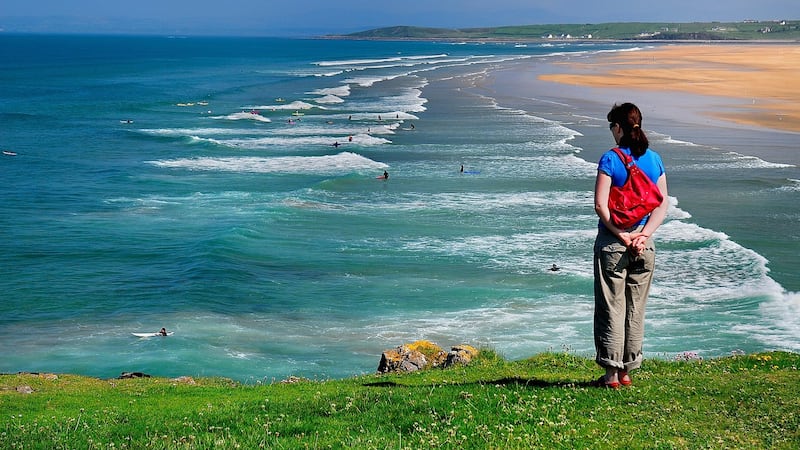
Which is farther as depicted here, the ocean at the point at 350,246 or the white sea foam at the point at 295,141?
the white sea foam at the point at 295,141

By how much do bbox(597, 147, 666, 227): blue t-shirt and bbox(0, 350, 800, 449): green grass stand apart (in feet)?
6.94

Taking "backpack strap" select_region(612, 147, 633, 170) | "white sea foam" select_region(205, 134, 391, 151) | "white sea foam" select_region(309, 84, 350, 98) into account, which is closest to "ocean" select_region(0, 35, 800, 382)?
"white sea foam" select_region(205, 134, 391, 151)

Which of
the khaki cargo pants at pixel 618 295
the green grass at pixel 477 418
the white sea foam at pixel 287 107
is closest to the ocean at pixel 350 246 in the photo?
the green grass at pixel 477 418

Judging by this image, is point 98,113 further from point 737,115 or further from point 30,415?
point 30,415

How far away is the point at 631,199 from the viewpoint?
30.6 ft

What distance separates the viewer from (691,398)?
9.88 metres

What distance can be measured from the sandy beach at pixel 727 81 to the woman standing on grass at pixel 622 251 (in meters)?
55.9

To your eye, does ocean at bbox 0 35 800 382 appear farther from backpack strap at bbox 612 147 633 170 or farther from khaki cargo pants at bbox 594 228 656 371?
backpack strap at bbox 612 147 633 170

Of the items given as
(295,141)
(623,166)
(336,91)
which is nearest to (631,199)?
(623,166)

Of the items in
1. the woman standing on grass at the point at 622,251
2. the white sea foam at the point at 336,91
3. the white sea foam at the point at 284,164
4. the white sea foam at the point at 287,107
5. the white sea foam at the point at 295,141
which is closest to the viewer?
the woman standing on grass at the point at 622,251

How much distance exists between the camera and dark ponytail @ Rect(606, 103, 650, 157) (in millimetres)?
9320

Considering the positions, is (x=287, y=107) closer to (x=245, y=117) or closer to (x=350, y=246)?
(x=245, y=117)

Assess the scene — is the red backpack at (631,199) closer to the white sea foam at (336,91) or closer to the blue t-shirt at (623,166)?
the blue t-shirt at (623,166)

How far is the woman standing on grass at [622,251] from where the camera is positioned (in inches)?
366
